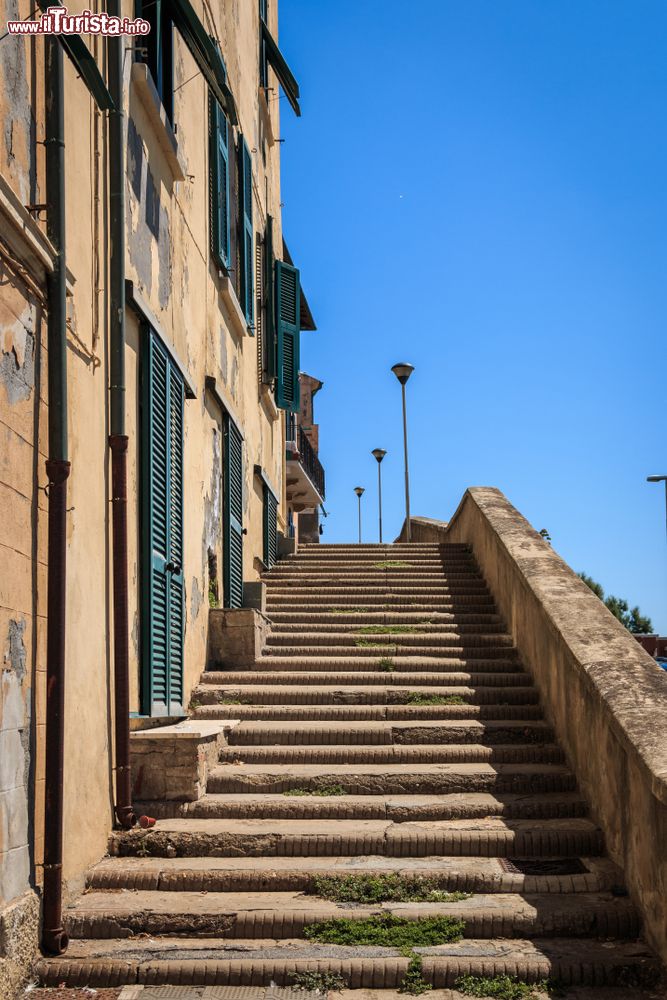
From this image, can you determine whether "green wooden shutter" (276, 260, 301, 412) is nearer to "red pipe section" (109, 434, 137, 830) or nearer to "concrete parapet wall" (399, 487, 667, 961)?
"concrete parapet wall" (399, 487, 667, 961)

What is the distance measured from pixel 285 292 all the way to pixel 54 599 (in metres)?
11.9

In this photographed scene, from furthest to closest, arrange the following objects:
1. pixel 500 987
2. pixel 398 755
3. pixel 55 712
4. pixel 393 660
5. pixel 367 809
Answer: pixel 393 660, pixel 398 755, pixel 367 809, pixel 55 712, pixel 500 987

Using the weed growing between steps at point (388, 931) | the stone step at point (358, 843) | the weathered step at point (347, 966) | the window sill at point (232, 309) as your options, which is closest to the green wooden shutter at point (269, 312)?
the window sill at point (232, 309)

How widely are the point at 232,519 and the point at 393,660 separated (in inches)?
96.6

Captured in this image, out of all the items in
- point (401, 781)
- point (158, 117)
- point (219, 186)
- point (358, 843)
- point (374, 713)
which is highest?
point (219, 186)

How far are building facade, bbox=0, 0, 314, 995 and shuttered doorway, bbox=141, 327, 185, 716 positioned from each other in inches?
0.8

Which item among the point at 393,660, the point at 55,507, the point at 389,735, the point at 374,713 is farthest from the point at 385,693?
the point at 55,507

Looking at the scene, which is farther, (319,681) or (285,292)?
(285,292)

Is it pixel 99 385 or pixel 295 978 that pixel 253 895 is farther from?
pixel 99 385

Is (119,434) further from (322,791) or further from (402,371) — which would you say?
(402,371)

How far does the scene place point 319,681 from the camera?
943cm

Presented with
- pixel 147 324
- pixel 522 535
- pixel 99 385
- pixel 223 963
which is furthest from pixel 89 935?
pixel 522 535

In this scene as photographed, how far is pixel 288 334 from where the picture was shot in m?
16.4

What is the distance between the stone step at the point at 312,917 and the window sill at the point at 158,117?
4.99m
